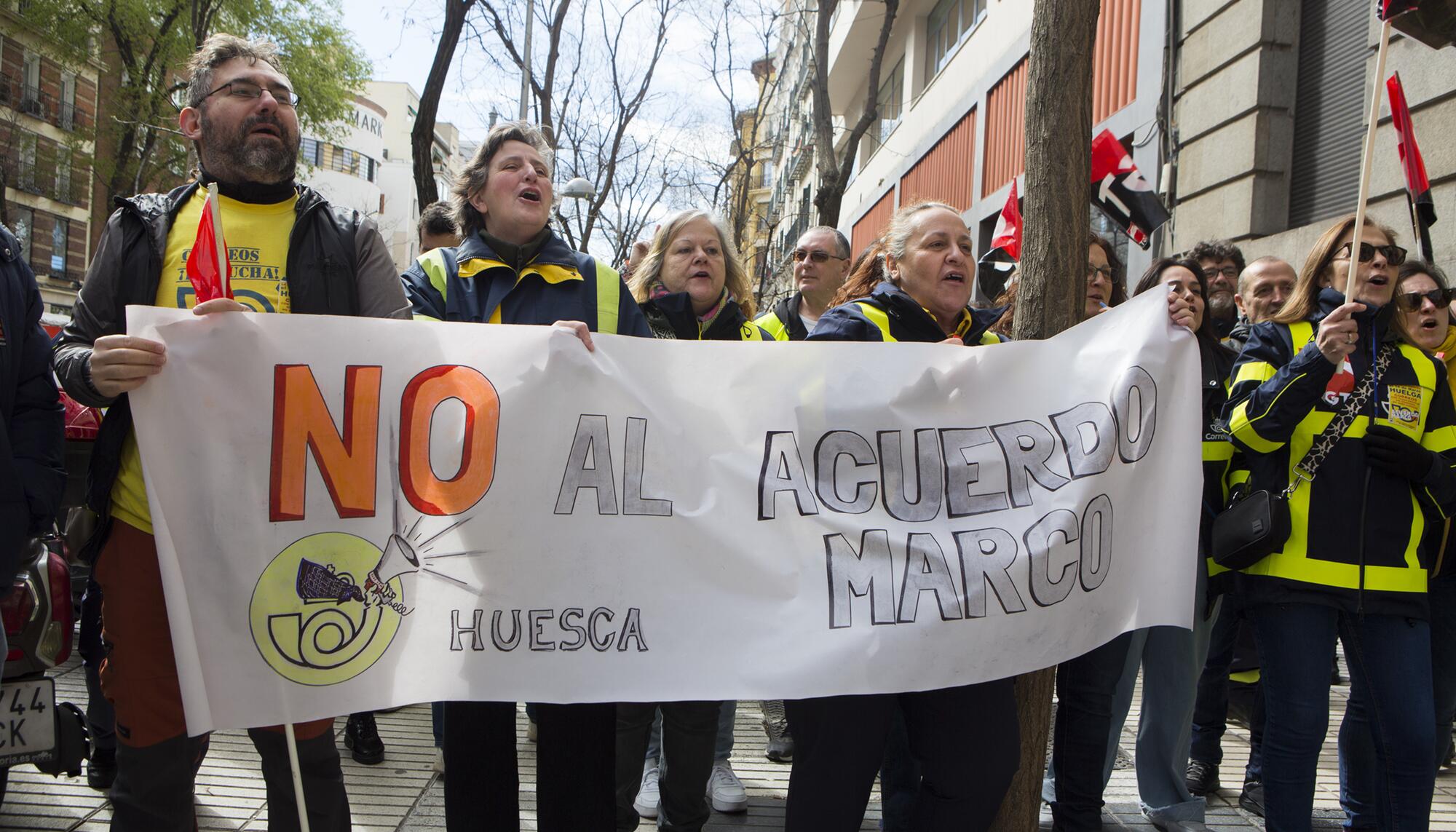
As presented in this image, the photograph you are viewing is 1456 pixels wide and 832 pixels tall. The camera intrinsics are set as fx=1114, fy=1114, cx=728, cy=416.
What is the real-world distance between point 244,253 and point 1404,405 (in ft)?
10.8

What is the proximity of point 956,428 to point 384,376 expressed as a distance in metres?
1.43

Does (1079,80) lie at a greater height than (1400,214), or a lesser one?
lesser

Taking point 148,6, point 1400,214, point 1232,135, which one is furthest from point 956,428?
point 148,6

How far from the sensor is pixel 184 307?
269 centimetres

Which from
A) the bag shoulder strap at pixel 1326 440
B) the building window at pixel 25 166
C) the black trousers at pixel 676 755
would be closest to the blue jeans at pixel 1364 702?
the bag shoulder strap at pixel 1326 440

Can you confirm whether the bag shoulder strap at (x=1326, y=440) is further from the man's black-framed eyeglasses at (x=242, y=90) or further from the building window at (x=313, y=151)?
the building window at (x=313, y=151)

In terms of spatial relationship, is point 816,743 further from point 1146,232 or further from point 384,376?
point 1146,232

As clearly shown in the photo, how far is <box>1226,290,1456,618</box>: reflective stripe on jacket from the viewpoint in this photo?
3.13m

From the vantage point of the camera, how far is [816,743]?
2688mm

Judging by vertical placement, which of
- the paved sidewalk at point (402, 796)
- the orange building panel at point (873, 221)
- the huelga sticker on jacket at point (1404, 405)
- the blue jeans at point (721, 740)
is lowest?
the paved sidewalk at point (402, 796)

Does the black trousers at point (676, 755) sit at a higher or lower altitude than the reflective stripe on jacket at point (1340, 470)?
lower

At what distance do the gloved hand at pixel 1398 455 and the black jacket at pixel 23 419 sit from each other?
138 inches

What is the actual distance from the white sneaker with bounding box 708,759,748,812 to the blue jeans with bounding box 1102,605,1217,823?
125cm

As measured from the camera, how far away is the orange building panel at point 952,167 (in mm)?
16766
